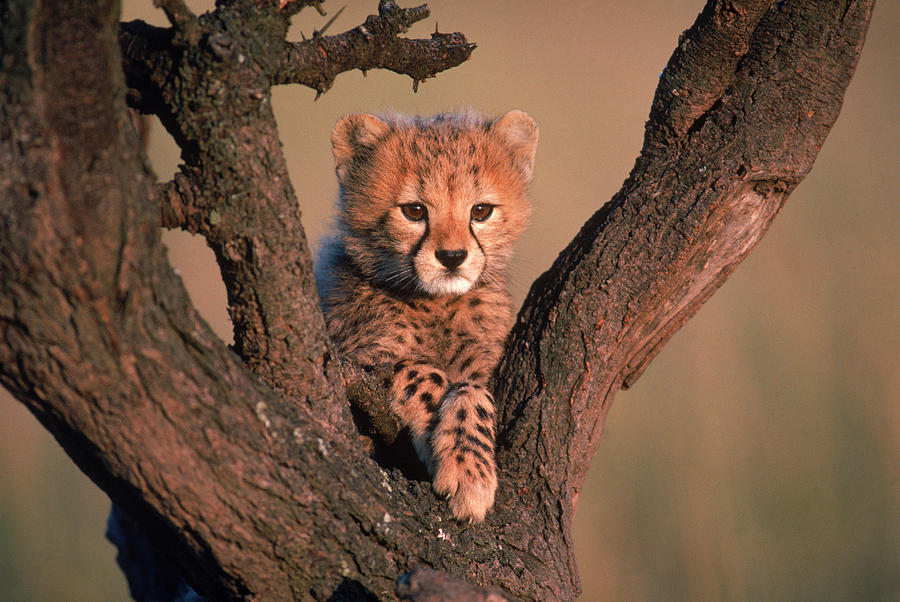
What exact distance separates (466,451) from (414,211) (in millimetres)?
876

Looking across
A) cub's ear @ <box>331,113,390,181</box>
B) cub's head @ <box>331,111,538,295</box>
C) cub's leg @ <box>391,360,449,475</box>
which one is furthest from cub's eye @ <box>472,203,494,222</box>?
cub's leg @ <box>391,360,449,475</box>

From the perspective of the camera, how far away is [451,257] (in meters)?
2.30

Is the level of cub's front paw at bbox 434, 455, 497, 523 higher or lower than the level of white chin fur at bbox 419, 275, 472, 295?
lower

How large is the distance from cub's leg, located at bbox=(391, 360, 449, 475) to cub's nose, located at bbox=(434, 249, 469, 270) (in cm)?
31

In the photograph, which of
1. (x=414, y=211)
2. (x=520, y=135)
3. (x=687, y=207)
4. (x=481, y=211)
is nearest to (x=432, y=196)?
(x=414, y=211)

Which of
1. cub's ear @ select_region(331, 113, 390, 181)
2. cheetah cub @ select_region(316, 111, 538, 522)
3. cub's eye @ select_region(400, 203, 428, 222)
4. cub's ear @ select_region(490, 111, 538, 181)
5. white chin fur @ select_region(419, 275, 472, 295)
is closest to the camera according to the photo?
cheetah cub @ select_region(316, 111, 538, 522)

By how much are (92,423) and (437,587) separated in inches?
25.4

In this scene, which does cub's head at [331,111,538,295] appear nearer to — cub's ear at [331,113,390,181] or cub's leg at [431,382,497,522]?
cub's ear at [331,113,390,181]

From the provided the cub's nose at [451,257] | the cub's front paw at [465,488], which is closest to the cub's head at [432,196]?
the cub's nose at [451,257]

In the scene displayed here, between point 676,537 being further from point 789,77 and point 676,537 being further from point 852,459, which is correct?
point 789,77

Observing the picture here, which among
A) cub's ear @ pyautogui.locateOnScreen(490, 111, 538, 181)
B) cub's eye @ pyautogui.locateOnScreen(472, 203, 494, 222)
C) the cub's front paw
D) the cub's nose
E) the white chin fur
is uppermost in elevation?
cub's ear @ pyautogui.locateOnScreen(490, 111, 538, 181)

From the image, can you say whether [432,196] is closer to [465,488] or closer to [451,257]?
[451,257]

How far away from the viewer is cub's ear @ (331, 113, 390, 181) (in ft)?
8.68

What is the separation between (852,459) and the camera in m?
3.89
